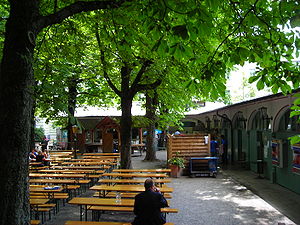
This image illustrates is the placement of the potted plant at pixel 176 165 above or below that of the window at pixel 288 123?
below

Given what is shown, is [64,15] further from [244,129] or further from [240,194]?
[244,129]

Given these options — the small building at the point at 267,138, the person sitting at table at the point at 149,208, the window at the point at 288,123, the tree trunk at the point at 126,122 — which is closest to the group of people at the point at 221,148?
the small building at the point at 267,138

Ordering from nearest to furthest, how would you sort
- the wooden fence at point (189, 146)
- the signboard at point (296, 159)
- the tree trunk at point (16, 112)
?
the tree trunk at point (16, 112) < the signboard at point (296, 159) < the wooden fence at point (189, 146)

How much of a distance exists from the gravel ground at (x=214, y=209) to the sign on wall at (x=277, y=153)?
1832 mm

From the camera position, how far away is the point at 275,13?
4.25 m

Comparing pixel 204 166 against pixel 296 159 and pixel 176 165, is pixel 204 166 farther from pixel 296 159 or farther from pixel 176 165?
pixel 296 159

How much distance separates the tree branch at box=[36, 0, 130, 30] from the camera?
4.33 meters

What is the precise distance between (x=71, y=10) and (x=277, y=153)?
1058cm

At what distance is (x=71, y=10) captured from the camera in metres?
4.60

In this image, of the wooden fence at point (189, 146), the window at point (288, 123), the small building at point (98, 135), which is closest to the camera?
the window at point (288, 123)

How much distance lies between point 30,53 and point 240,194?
918cm

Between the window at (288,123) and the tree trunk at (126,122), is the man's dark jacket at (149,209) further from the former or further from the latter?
the window at (288,123)

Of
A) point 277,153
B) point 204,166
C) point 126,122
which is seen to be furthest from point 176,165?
point 126,122

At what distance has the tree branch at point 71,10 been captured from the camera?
4334 mm
